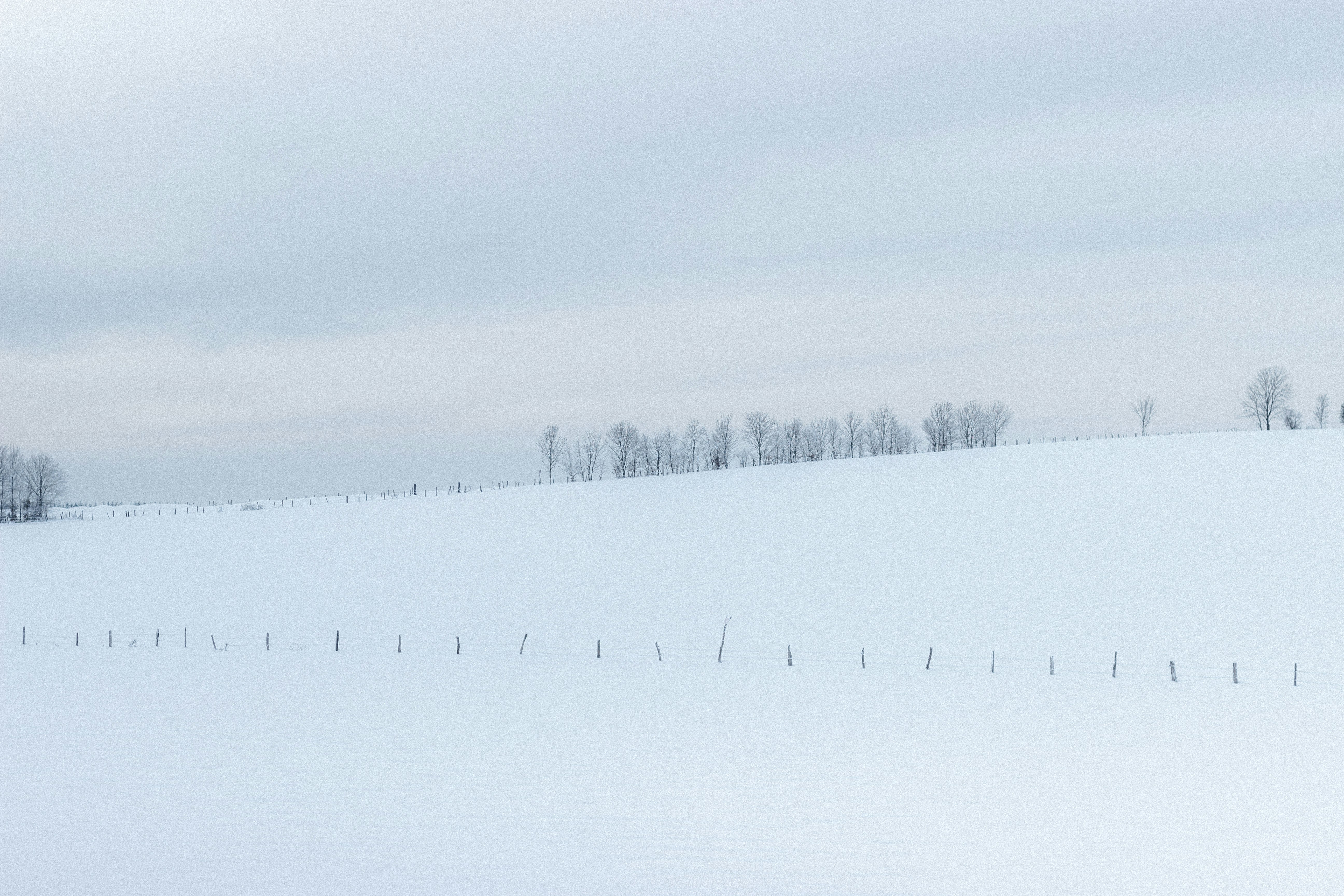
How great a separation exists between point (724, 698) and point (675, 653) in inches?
396

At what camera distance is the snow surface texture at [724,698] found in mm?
11430

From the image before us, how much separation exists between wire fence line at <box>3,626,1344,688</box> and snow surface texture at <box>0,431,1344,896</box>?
0.29 metres

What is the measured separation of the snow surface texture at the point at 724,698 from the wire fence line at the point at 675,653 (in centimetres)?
29

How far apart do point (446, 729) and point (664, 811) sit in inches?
296

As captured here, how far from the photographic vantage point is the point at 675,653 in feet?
111

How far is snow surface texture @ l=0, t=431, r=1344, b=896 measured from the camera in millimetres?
11430

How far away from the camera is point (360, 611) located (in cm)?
4403

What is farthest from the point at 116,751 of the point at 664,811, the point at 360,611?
the point at 360,611

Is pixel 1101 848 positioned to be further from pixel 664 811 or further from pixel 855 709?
pixel 855 709

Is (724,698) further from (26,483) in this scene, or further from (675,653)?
(26,483)

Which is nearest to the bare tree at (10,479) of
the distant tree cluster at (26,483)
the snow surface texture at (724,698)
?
the distant tree cluster at (26,483)

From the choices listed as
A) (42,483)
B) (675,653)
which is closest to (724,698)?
(675,653)

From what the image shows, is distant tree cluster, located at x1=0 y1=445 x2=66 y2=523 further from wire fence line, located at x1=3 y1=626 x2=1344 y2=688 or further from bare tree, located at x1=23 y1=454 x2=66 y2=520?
wire fence line, located at x1=3 y1=626 x2=1344 y2=688

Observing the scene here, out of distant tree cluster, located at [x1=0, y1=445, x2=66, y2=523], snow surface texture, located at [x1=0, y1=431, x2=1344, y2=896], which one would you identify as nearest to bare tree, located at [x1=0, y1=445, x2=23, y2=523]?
distant tree cluster, located at [x1=0, y1=445, x2=66, y2=523]
